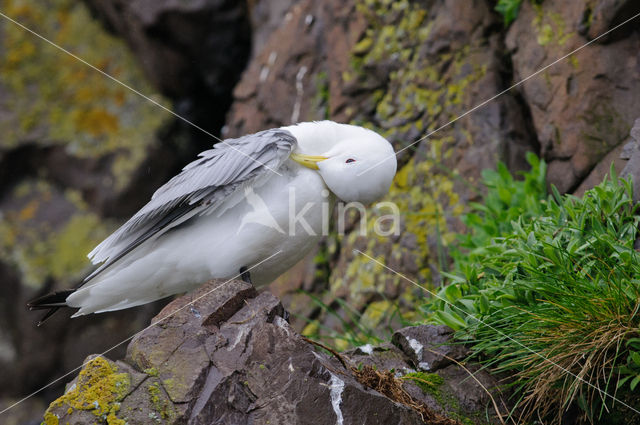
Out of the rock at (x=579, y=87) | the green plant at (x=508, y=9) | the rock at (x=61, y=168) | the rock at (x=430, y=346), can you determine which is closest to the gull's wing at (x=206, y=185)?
the rock at (x=430, y=346)

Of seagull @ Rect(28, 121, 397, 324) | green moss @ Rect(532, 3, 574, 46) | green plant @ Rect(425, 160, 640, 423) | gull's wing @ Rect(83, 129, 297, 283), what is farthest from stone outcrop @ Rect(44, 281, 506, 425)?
green moss @ Rect(532, 3, 574, 46)

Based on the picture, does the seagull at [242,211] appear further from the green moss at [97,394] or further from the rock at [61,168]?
the rock at [61,168]

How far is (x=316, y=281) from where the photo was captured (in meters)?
5.70

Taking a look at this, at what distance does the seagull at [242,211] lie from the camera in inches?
139

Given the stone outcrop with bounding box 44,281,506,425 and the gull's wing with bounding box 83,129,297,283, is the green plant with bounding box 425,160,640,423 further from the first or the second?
the gull's wing with bounding box 83,129,297,283

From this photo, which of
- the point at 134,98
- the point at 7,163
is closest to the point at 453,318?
the point at 134,98

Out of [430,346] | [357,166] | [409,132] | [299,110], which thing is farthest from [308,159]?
[299,110]

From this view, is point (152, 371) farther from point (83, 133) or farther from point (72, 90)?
point (72, 90)

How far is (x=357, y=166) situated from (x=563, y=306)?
1159 millimetres

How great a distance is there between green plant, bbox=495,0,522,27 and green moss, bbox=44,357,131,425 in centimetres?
380

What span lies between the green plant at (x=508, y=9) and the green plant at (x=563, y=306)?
1947 millimetres

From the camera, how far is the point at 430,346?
342 cm

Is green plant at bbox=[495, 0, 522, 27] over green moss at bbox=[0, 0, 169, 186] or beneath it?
beneath

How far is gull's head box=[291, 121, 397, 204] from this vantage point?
138 inches
